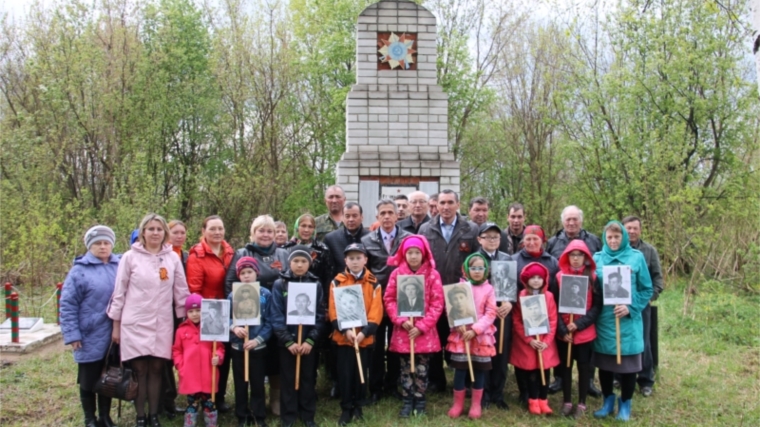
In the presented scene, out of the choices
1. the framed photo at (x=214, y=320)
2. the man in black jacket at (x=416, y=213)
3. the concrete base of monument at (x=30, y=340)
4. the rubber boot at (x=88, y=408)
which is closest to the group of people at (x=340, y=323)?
the rubber boot at (x=88, y=408)

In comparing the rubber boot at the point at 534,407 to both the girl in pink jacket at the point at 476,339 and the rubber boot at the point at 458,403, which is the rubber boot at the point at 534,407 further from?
the rubber boot at the point at 458,403

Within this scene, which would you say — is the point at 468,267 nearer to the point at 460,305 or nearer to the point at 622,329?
the point at 460,305

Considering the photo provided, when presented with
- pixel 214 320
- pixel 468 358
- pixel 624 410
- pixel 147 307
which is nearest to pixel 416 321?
pixel 468 358

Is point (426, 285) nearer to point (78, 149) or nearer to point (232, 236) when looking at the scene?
point (232, 236)

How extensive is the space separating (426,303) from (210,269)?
174 cm

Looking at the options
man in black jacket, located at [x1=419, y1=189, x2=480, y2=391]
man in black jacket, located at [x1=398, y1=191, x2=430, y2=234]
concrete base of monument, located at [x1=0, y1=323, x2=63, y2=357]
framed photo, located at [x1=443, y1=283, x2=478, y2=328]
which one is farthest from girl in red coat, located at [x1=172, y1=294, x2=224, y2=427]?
concrete base of monument, located at [x1=0, y1=323, x2=63, y2=357]

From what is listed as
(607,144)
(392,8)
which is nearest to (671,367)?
(392,8)

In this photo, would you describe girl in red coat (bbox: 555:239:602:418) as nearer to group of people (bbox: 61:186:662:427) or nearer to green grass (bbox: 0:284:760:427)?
group of people (bbox: 61:186:662:427)

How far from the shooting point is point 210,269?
15.6ft

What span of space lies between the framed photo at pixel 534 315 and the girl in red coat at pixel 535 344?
43mm

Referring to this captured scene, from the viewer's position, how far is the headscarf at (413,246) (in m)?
4.67

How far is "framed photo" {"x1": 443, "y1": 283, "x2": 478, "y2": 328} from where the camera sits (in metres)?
4.61

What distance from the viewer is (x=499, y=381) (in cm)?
501

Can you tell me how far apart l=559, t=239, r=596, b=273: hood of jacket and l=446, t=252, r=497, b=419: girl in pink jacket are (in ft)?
2.11
